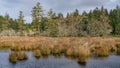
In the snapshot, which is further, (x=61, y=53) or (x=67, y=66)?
(x=61, y=53)

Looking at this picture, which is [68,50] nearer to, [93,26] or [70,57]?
[70,57]

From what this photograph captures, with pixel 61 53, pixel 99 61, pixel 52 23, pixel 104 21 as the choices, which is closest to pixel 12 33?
pixel 52 23

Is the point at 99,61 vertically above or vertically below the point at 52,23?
below

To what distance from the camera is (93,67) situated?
2138cm

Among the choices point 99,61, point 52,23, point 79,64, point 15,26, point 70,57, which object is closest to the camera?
point 79,64

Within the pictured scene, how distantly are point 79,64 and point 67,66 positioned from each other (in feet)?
4.23

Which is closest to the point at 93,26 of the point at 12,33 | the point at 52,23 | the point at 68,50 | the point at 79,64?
the point at 52,23

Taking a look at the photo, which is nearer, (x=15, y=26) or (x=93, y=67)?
(x=93, y=67)

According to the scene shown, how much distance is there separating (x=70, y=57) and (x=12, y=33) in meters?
57.9

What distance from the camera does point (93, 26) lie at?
7944 cm

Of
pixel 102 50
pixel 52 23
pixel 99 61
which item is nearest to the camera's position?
pixel 99 61

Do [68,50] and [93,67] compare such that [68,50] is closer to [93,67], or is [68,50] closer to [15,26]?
[93,67]

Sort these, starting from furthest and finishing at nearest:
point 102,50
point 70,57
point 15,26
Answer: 1. point 15,26
2. point 102,50
3. point 70,57

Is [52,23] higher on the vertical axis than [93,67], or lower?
higher
